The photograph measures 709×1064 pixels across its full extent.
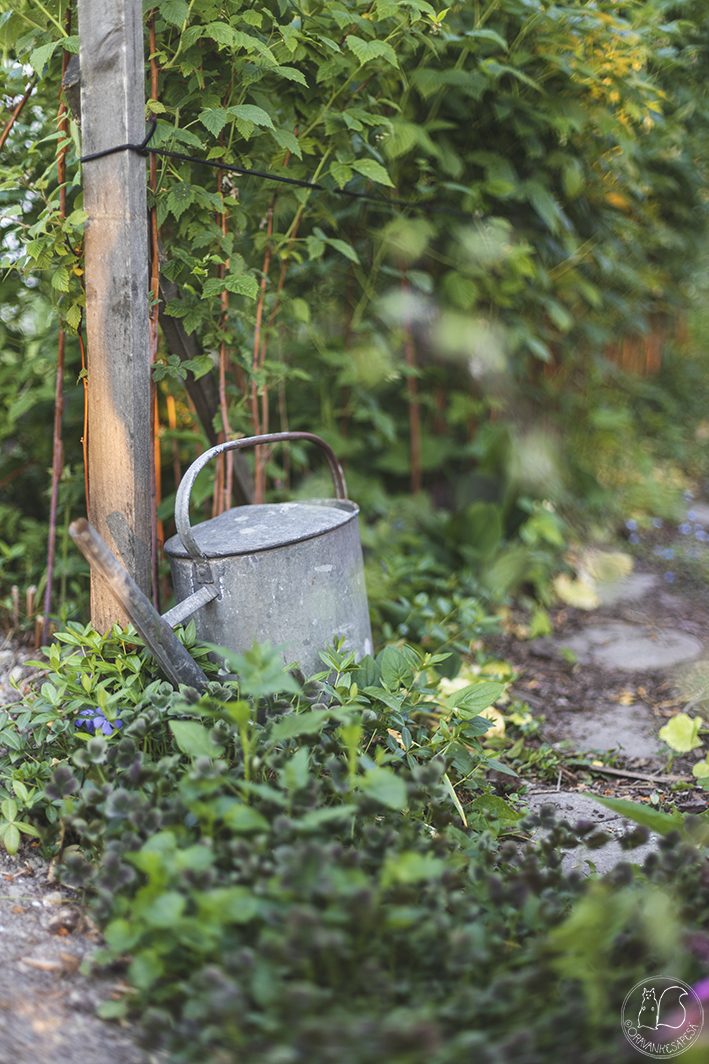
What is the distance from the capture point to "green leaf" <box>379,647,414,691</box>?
171 centimetres

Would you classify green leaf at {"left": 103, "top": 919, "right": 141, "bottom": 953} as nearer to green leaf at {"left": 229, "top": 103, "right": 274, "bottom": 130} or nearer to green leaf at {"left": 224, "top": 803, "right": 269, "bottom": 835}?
green leaf at {"left": 224, "top": 803, "right": 269, "bottom": 835}

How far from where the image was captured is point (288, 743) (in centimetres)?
135

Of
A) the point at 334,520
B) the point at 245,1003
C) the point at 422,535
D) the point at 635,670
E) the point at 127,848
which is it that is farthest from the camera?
the point at 422,535

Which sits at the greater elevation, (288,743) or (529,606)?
(288,743)

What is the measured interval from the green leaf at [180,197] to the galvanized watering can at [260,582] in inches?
21.9

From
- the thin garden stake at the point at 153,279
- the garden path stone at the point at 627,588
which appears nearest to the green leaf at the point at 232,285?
the thin garden stake at the point at 153,279

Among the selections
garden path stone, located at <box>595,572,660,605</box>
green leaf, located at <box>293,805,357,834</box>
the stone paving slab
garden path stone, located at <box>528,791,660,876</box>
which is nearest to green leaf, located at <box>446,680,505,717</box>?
garden path stone, located at <box>528,791,660,876</box>

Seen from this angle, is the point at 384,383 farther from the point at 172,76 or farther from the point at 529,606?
the point at 172,76

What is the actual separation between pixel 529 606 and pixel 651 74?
237 centimetres

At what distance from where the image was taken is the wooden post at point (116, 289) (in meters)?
1.54

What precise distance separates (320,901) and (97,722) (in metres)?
0.61

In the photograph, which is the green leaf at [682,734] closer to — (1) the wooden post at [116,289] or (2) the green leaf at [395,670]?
(2) the green leaf at [395,670]

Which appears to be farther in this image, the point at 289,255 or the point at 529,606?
the point at 529,606

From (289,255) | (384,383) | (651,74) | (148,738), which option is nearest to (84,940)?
(148,738)
